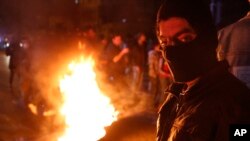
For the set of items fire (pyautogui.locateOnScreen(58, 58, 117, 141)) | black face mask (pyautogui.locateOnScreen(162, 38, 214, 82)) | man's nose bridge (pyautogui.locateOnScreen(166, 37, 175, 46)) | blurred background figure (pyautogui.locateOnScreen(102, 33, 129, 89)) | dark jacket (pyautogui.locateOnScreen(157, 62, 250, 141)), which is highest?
blurred background figure (pyautogui.locateOnScreen(102, 33, 129, 89))

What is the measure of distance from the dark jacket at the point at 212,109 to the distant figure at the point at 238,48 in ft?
3.28

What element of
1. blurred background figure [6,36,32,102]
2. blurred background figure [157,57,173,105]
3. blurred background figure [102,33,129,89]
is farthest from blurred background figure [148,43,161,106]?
blurred background figure [6,36,32,102]

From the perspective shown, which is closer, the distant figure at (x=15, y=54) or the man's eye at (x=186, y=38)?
the man's eye at (x=186, y=38)

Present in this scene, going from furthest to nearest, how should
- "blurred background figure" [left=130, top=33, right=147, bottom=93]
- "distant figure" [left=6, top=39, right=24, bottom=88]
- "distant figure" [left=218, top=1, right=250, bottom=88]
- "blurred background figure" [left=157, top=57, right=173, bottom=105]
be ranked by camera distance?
1. "blurred background figure" [left=130, top=33, right=147, bottom=93]
2. "distant figure" [left=6, top=39, right=24, bottom=88]
3. "blurred background figure" [left=157, top=57, right=173, bottom=105]
4. "distant figure" [left=218, top=1, right=250, bottom=88]

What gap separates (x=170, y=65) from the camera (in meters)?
2.13

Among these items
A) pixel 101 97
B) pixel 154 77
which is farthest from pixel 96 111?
pixel 154 77

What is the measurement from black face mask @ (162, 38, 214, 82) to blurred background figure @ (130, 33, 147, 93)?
1026cm

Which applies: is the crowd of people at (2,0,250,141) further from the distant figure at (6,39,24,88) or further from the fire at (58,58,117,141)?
the distant figure at (6,39,24,88)

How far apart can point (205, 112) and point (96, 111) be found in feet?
23.2

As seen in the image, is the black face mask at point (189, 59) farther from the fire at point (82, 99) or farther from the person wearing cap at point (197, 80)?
the fire at point (82, 99)

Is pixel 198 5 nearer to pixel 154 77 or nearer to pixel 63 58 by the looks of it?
pixel 154 77

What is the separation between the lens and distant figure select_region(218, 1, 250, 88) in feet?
9.51

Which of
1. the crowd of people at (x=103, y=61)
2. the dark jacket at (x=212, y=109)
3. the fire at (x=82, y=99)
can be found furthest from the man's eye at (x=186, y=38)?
the crowd of people at (x=103, y=61)

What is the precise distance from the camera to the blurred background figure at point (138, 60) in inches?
487
